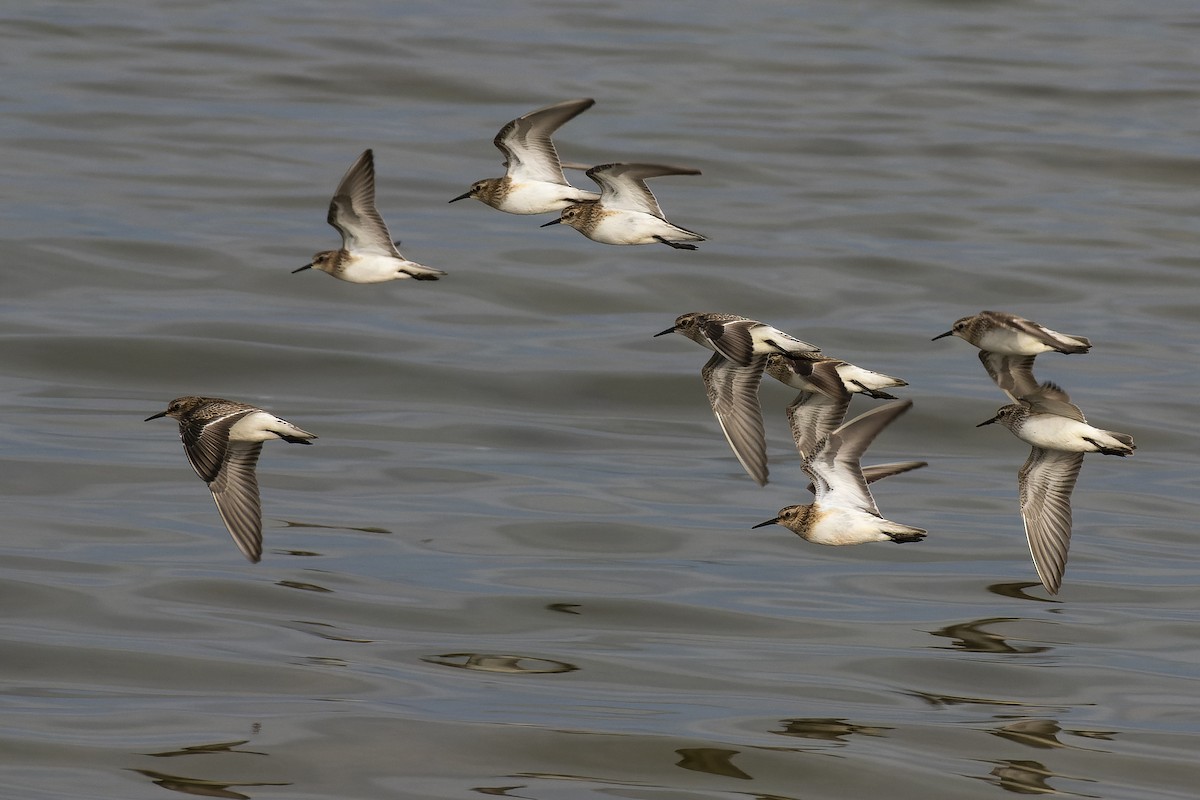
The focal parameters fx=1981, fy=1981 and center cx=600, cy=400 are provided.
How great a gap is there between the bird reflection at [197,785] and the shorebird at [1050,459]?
225 inches

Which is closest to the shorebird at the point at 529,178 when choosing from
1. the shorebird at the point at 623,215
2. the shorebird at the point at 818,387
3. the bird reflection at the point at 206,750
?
the shorebird at the point at 623,215

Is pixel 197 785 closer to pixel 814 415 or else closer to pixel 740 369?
pixel 740 369

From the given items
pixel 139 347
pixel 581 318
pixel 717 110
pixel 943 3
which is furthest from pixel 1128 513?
pixel 943 3

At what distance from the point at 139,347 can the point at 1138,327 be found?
13106 mm

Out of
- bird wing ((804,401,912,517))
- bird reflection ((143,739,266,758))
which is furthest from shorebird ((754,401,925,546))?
bird reflection ((143,739,266,758))

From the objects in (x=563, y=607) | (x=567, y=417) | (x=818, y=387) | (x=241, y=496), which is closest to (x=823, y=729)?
(x=818, y=387)

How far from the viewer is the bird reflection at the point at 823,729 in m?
12.8

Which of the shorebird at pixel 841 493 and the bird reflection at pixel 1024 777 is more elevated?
the shorebird at pixel 841 493

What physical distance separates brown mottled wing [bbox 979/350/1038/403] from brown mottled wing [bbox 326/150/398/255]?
443 cm

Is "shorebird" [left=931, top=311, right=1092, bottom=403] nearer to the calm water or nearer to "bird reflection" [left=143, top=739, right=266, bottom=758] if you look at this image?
the calm water

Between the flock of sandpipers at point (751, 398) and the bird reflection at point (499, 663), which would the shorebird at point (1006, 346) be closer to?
the flock of sandpipers at point (751, 398)

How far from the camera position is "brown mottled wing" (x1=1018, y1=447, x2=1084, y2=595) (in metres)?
14.2

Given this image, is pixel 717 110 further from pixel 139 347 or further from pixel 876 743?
pixel 876 743

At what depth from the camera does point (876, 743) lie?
12.7 meters
